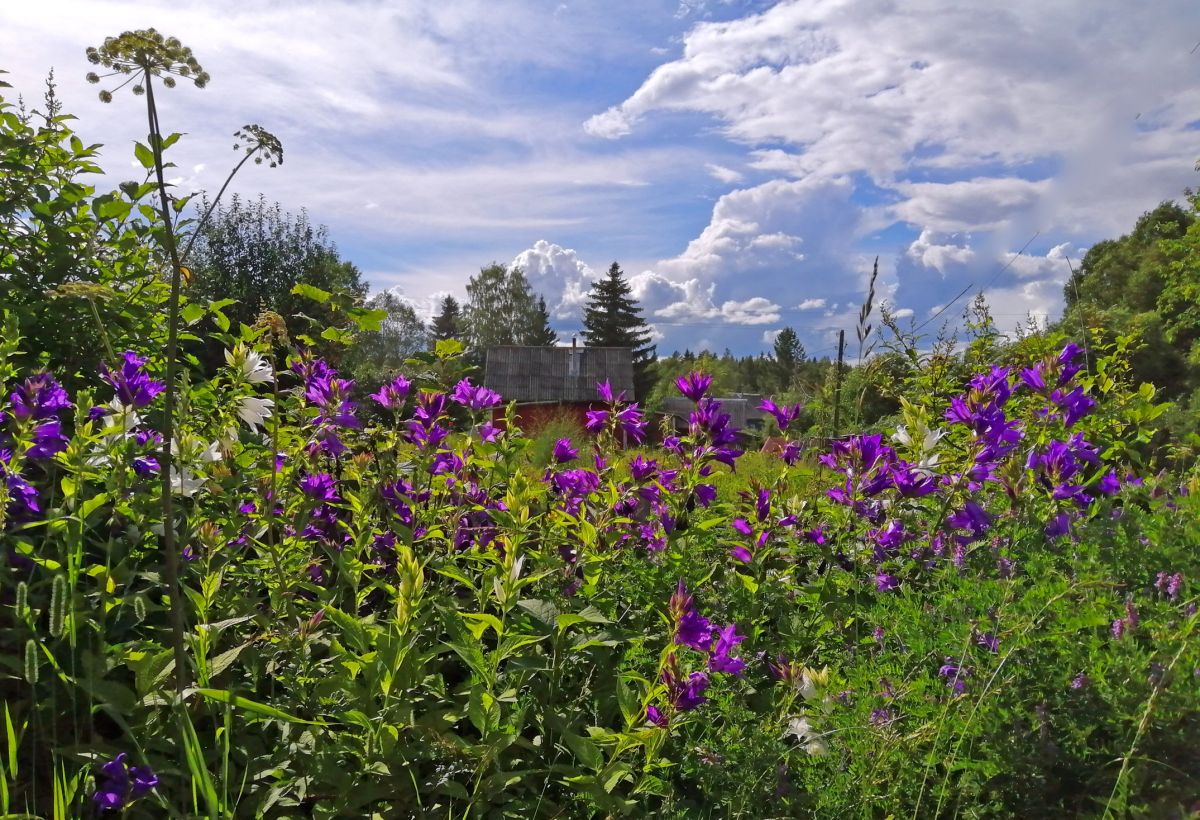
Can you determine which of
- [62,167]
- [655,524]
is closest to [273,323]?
[655,524]

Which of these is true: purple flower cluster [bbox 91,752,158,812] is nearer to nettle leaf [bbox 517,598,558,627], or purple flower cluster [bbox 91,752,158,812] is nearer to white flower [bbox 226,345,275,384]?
nettle leaf [bbox 517,598,558,627]

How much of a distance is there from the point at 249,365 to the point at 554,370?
32.7 meters

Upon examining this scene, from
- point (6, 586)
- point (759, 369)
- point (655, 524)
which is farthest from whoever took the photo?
point (759, 369)

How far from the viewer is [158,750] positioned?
5.83 feet

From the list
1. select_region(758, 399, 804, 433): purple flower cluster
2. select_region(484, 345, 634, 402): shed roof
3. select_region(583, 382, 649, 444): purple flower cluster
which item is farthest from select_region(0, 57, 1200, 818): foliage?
select_region(484, 345, 634, 402): shed roof

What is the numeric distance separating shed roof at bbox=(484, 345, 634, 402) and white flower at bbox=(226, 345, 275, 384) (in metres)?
31.1

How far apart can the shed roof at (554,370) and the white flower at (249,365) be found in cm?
3107

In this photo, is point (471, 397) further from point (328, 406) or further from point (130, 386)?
point (130, 386)

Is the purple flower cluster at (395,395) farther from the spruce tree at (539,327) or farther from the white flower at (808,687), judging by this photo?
the spruce tree at (539,327)

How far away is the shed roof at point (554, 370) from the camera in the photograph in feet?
111

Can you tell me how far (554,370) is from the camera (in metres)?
34.8

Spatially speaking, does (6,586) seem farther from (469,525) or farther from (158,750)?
(469,525)

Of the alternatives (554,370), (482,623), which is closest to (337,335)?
(482,623)

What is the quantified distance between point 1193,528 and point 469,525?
77.6 inches
